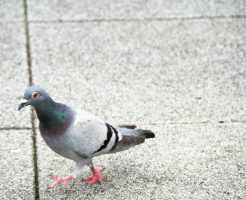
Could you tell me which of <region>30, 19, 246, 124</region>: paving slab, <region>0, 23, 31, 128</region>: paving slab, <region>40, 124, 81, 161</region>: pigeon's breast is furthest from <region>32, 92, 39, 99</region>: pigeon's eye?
<region>30, 19, 246, 124</region>: paving slab

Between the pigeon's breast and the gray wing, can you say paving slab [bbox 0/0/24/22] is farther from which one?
the pigeon's breast

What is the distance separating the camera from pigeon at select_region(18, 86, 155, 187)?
13.6 ft

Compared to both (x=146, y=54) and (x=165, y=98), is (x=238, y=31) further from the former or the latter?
(x=165, y=98)

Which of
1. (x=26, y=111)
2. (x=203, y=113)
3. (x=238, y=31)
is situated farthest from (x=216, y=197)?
(x=238, y=31)

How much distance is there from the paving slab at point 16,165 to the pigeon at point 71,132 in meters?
0.23

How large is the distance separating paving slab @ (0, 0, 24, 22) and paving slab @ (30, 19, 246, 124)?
1.04 ft

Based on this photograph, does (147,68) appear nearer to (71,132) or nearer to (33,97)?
(71,132)

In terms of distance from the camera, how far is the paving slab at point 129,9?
7402 millimetres

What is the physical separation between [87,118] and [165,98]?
1.62m

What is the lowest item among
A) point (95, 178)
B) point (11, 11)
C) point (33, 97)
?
point (95, 178)

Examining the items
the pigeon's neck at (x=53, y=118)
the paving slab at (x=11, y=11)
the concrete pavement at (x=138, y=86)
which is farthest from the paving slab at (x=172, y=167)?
the paving slab at (x=11, y=11)

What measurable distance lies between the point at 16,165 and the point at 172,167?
119 cm

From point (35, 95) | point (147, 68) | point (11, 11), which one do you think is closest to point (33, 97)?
point (35, 95)

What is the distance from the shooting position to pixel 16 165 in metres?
4.79
